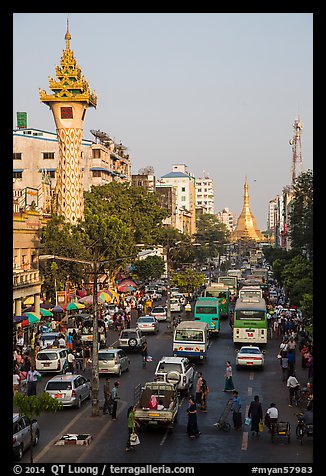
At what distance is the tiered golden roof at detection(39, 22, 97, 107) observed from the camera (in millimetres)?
72250

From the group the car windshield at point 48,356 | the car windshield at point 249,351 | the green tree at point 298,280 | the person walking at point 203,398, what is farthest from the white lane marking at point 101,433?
the green tree at point 298,280

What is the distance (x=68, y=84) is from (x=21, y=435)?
175 feet

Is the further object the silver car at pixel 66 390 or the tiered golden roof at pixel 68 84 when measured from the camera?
the tiered golden roof at pixel 68 84

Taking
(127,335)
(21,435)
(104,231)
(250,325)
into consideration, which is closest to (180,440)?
(21,435)

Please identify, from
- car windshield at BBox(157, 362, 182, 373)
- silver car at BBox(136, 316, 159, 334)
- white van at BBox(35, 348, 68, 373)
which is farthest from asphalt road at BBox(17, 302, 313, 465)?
silver car at BBox(136, 316, 159, 334)

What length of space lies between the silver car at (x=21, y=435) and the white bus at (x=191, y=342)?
1734cm

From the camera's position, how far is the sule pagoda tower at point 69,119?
72625 mm

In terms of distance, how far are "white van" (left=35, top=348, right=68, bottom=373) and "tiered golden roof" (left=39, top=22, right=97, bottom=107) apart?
3849 cm

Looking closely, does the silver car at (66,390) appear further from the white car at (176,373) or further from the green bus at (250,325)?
the green bus at (250,325)
